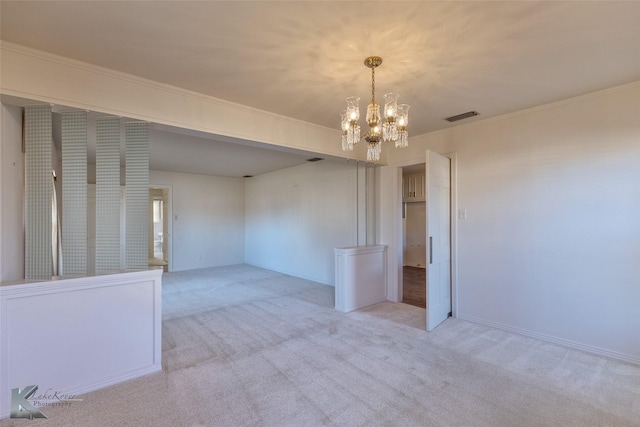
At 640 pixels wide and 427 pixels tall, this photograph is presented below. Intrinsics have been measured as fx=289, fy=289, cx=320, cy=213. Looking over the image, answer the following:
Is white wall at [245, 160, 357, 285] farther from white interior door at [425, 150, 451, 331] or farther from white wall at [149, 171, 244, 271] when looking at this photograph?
white interior door at [425, 150, 451, 331]

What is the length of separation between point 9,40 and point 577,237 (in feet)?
16.9

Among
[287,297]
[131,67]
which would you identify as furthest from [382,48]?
[287,297]

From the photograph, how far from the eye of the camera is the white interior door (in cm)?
345

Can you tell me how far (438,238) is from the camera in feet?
12.0

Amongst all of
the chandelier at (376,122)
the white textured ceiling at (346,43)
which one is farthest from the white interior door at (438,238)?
the chandelier at (376,122)

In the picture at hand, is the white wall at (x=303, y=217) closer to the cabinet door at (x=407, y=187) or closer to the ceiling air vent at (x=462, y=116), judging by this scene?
the ceiling air vent at (x=462, y=116)

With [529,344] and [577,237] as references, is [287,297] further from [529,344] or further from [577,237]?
[577,237]

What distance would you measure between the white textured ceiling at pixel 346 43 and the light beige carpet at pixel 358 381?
8.46 ft

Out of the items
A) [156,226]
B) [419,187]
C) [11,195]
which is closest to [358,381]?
[11,195]

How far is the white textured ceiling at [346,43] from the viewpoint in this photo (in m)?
1.73

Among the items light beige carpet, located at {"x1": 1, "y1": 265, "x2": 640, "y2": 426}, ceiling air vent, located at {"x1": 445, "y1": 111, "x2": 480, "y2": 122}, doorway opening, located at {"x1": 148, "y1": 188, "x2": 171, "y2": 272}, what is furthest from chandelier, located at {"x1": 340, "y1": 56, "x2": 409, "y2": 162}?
doorway opening, located at {"x1": 148, "y1": 188, "x2": 171, "y2": 272}

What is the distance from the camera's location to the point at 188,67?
7.84 feet

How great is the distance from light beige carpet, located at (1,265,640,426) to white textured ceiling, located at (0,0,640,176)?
2577 millimetres

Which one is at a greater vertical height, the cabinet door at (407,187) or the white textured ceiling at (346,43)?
the white textured ceiling at (346,43)
